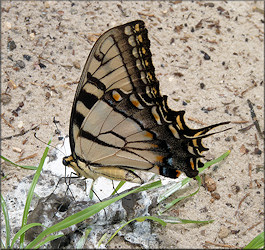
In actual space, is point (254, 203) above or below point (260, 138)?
below

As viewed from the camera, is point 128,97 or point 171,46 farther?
point 171,46

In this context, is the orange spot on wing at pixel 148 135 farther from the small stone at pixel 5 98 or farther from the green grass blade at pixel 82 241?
the small stone at pixel 5 98

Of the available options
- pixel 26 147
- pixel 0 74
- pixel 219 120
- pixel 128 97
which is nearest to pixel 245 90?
pixel 219 120

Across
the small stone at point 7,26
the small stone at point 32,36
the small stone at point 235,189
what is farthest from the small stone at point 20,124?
the small stone at point 235,189

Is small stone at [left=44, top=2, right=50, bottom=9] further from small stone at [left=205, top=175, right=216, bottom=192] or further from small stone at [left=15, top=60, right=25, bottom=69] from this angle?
small stone at [left=205, top=175, right=216, bottom=192]

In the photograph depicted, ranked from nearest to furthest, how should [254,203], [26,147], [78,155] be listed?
[78,155]
[254,203]
[26,147]

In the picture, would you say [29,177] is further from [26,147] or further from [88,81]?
[88,81]

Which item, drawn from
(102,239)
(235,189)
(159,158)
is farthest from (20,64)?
(235,189)
